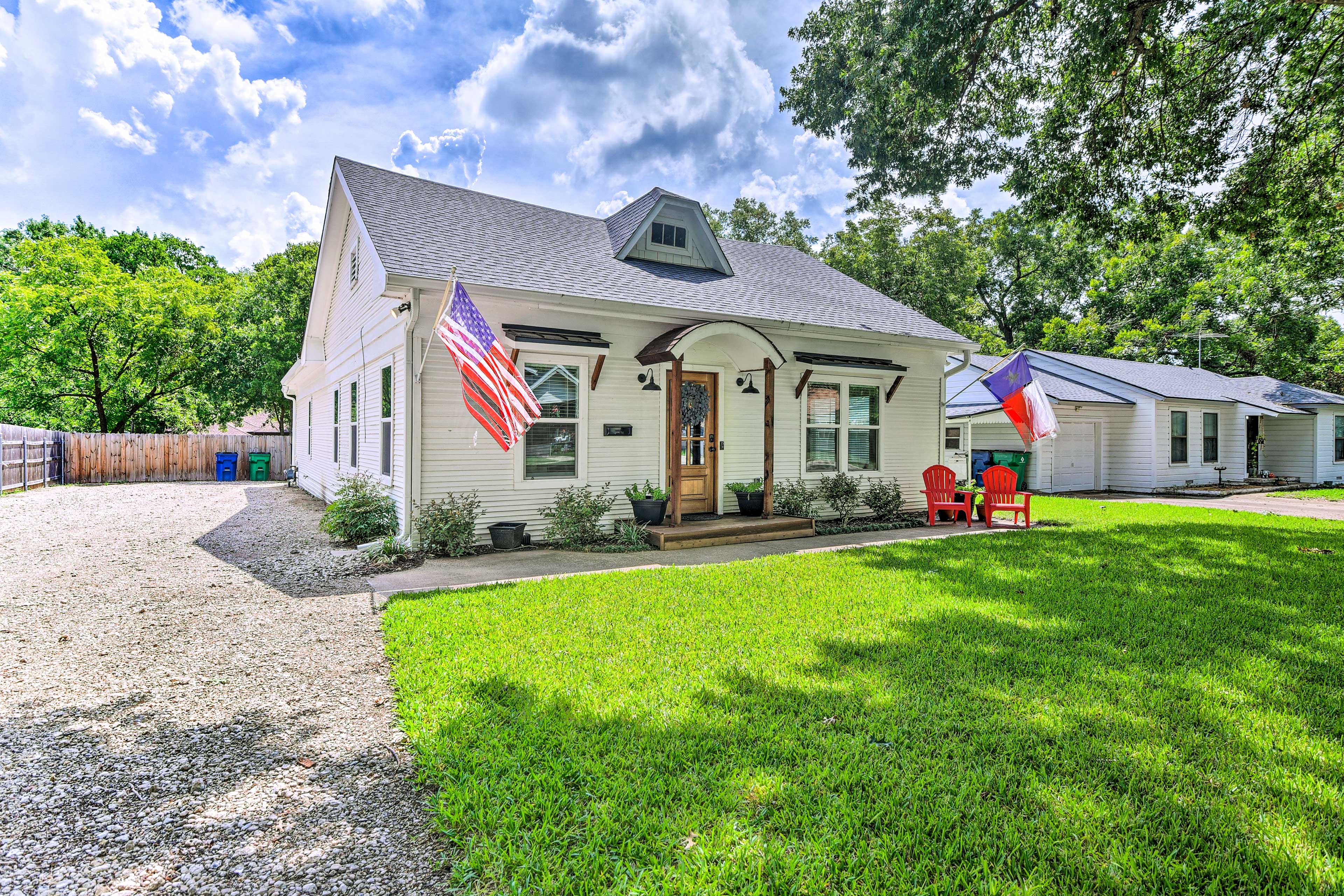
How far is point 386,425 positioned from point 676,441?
4266 millimetres

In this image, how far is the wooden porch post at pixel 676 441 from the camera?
8.54 meters

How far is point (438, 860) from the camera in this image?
2.19 m

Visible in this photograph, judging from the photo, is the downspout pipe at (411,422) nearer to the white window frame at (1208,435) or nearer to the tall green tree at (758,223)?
the white window frame at (1208,435)

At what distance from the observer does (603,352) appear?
8.50m

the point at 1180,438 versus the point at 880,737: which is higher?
the point at 1180,438

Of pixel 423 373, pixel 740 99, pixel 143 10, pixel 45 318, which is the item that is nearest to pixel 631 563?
pixel 423 373

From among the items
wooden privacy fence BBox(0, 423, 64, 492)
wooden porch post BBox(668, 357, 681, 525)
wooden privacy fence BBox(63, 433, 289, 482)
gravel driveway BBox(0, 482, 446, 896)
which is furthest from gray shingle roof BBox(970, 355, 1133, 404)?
wooden privacy fence BBox(63, 433, 289, 482)

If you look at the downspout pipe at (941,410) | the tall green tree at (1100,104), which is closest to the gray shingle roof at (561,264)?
the downspout pipe at (941,410)

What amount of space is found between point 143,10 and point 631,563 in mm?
11541

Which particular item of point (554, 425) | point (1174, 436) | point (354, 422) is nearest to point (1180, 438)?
point (1174, 436)

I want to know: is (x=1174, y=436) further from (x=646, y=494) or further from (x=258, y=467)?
(x=258, y=467)

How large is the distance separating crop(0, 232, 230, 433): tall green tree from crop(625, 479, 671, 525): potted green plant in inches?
950

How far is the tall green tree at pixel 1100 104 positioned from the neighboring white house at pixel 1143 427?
20.2 feet

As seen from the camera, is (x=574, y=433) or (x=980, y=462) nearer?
(x=574, y=433)
